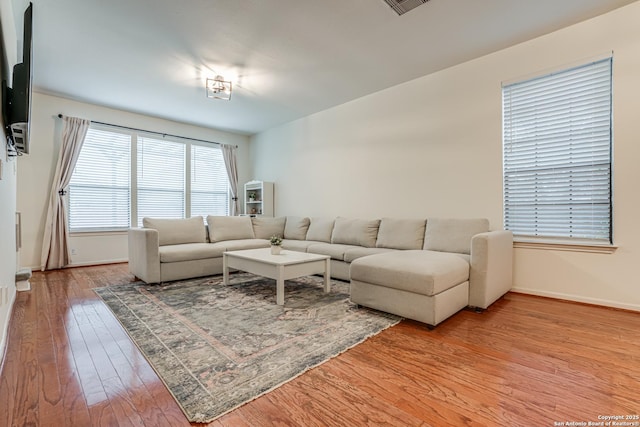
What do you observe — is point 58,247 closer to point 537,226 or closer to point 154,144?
point 154,144

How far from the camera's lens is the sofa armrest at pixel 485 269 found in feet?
8.49

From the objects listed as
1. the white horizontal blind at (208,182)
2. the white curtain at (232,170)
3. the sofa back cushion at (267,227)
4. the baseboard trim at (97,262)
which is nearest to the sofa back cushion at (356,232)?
the sofa back cushion at (267,227)

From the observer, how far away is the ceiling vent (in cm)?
245

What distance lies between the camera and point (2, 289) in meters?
1.90

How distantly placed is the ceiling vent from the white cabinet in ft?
13.7

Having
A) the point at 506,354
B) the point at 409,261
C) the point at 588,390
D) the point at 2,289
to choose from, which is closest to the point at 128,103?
the point at 2,289

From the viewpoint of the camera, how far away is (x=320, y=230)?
15.5 ft

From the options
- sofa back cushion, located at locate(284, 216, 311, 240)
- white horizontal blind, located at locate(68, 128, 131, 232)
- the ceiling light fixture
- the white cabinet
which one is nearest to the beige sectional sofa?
sofa back cushion, located at locate(284, 216, 311, 240)

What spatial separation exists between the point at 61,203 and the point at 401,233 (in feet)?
16.6

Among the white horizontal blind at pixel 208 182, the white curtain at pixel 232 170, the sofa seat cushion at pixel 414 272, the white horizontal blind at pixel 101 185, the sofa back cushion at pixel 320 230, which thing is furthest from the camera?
the white curtain at pixel 232 170

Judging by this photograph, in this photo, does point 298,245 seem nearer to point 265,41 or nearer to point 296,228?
point 296,228

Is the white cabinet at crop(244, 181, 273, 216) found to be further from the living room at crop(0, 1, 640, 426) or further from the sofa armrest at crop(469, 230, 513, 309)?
the sofa armrest at crop(469, 230, 513, 309)

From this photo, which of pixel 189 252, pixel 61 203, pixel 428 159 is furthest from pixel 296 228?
pixel 61 203

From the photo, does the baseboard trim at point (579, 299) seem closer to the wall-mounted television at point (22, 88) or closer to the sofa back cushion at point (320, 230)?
the sofa back cushion at point (320, 230)
